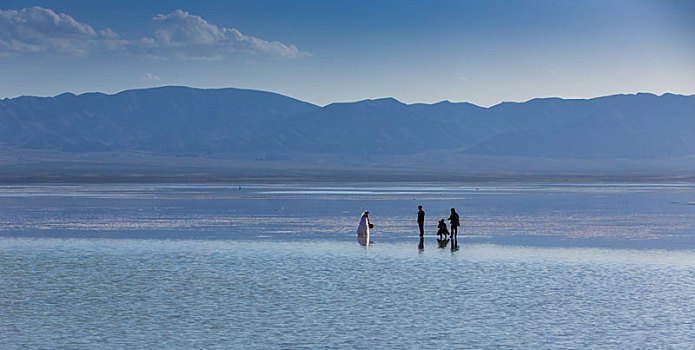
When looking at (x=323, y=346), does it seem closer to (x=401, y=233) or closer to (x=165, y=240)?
(x=165, y=240)

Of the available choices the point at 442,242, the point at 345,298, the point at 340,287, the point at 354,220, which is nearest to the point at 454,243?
the point at 442,242

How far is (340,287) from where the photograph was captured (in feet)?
67.2

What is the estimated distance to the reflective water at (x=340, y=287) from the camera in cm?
1524

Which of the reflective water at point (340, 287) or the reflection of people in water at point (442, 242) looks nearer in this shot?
the reflective water at point (340, 287)

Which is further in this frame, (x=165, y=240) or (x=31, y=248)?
(x=165, y=240)

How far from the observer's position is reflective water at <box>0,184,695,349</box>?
50.0ft

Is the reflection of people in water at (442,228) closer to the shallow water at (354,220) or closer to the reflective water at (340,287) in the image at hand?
the reflective water at (340,287)

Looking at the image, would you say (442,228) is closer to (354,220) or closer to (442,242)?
(442,242)

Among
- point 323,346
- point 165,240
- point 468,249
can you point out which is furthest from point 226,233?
point 323,346

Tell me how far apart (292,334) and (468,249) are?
15228mm

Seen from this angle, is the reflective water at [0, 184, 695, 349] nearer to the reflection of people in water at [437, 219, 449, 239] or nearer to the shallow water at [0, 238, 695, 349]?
the shallow water at [0, 238, 695, 349]

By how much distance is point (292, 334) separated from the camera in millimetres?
15328

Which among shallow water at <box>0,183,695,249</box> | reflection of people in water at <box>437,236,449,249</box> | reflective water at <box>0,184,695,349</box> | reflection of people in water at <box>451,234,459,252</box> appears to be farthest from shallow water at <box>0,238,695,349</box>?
shallow water at <box>0,183,695,249</box>

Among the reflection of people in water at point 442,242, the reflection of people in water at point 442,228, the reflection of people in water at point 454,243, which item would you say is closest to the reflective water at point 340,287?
the reflection of people in water at point 442,242
